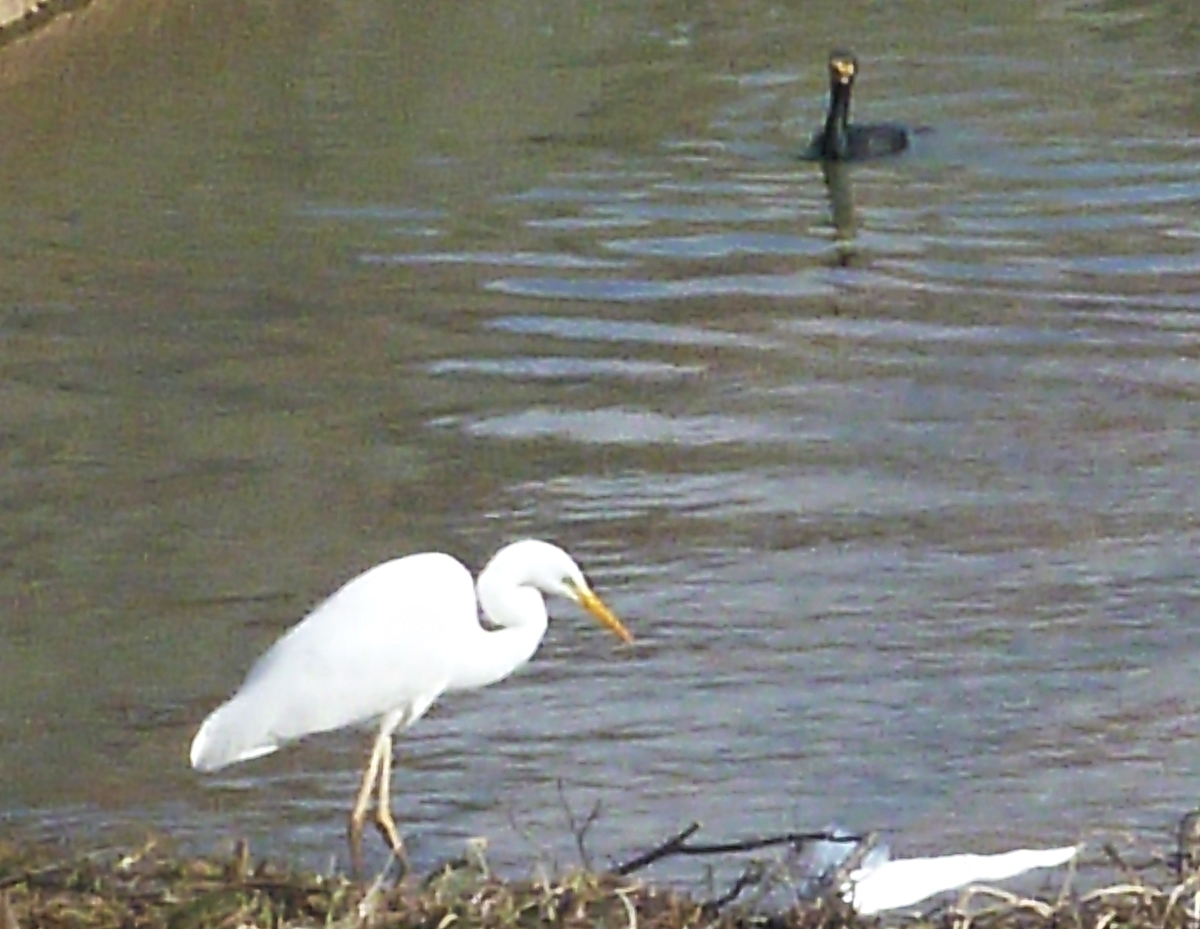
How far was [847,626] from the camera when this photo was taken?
8.98 metres

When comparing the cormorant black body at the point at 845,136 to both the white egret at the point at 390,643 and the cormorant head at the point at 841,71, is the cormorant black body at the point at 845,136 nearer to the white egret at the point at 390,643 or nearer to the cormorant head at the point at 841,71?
the cormorant head at the point at 841,71

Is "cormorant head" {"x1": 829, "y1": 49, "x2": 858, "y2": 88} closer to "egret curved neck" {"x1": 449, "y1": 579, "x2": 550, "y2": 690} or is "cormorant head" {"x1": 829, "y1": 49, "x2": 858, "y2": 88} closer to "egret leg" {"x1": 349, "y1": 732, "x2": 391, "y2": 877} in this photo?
"egret leg" {"x1": 349, "y1": 732, "x2": 391, "y2": 877}

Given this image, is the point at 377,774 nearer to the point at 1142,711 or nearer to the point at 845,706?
the point at 845,706

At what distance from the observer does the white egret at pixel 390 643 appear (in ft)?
22.6

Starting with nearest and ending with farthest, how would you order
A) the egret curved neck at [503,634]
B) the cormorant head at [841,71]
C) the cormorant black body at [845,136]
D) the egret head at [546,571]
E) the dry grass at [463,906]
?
the dry grass at [463,906], the egret head at [546,571], the egret curved neck at [503,634], the cormorant black body at [845,136], the cormorant head at [841,71]

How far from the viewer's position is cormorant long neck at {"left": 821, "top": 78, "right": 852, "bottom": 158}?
1538cm

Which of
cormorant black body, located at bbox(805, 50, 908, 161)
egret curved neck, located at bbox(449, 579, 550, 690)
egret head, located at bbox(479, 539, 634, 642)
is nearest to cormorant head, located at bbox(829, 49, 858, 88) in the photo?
cormorant black body, located at bbox(805, 50, 908, 161)

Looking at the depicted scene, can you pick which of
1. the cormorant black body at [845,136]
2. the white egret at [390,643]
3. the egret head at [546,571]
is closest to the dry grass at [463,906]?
the white egret at [390,643]

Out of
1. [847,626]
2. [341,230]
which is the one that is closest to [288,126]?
[341,230]

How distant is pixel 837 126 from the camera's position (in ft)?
50.5

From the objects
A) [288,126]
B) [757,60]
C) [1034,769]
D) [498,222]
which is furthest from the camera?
[757,60]

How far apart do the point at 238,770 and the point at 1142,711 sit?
2.38m

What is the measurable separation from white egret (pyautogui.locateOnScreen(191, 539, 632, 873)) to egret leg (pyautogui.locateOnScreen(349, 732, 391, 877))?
0.71 feet

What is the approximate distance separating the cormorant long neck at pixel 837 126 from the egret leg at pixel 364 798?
8453 mm
